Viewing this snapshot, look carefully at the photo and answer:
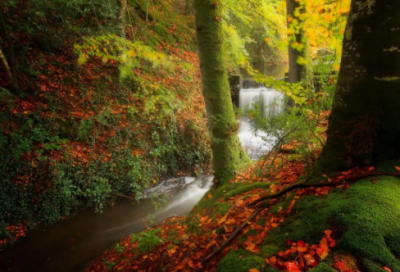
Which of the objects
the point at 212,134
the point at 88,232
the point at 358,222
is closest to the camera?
the point at 358,222

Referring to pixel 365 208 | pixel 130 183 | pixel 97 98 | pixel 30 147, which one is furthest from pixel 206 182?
pixel 365 208

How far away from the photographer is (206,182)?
8742mm

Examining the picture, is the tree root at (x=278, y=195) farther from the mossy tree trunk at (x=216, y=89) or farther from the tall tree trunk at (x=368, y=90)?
the mossy tree trunk at (x=216, y=89)

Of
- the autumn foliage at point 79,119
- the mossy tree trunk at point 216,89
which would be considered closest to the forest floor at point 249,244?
the mossy tree trunk at point 216,89

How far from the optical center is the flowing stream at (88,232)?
523cm

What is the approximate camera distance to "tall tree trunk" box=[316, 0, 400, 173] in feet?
6.50

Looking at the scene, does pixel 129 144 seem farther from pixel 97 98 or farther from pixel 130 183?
pixel 97 98

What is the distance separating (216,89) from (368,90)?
3090 millimetres

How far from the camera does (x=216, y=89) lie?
4906mm

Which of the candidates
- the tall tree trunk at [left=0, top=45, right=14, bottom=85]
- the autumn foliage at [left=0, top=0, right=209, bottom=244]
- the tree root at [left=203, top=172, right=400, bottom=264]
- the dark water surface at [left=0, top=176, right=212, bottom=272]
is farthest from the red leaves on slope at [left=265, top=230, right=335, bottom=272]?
the tall tree trunk at [left=0, top=45, right=14, bottom=85]

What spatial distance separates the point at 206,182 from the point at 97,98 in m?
4.79

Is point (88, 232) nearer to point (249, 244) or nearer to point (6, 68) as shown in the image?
point (6, 68)

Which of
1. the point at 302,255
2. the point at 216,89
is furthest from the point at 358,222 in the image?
the point at 216,89

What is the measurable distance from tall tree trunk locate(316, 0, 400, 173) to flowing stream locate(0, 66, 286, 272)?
1.78m
